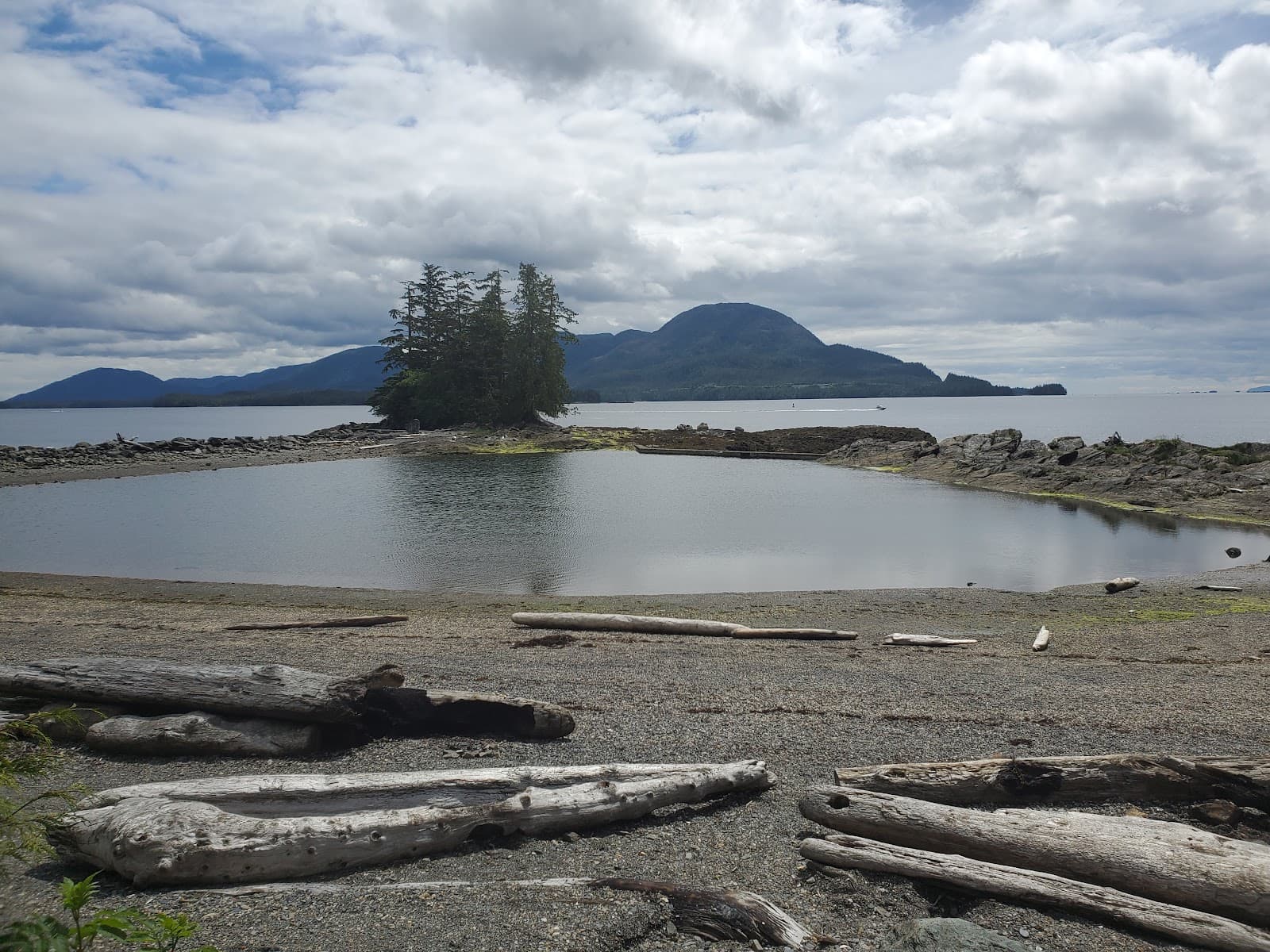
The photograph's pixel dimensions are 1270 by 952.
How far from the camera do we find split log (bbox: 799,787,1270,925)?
5.58 metres

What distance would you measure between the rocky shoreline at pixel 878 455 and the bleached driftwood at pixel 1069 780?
32929 millimetres

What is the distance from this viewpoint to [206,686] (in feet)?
26.9

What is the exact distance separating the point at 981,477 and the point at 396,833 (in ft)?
169

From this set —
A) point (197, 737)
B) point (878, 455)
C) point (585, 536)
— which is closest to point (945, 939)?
point (197, 737)

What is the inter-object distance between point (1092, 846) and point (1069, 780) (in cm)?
137

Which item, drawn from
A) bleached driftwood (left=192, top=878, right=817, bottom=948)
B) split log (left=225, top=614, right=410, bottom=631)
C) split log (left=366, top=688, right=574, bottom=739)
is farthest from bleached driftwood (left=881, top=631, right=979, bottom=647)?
bleached driftwood (left=192, top=878, right=817, bottom=948)

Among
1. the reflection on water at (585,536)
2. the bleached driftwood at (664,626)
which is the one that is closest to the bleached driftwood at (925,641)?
the bleached driftwood at (664,626)

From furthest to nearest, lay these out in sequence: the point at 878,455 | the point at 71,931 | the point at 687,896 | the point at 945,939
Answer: the point at 878,455
the point at 687,896
the point at 945,939
the point at 71,931

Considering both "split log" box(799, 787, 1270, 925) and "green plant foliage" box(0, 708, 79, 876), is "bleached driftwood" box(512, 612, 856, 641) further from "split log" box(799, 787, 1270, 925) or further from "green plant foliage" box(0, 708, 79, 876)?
"green plant foliage" box(0, 708, 79, 876)

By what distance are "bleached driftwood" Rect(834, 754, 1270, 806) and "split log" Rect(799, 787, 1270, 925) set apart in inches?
18.4

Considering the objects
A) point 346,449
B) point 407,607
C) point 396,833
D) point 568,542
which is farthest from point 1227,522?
point 346,449

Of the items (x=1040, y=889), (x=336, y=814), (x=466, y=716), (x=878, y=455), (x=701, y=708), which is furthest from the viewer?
(x=878, y=455)

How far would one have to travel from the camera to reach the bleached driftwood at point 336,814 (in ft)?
17.9

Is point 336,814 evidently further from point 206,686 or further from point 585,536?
point 585,536
